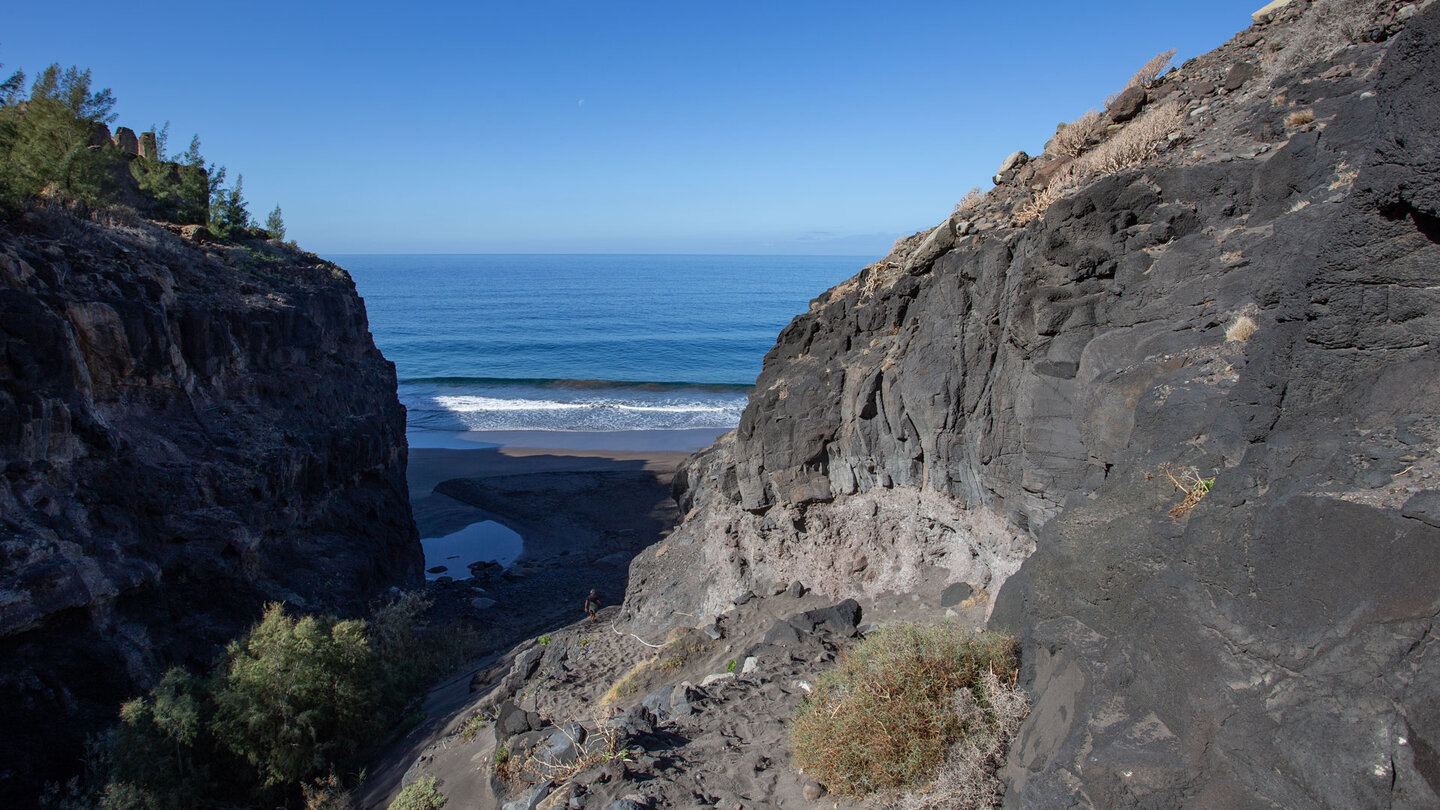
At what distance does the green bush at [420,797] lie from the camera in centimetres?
955

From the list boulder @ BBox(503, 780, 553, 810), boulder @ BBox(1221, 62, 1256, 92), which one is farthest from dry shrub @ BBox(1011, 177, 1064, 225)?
boulder @ BBox(503, 780, 553, 810)

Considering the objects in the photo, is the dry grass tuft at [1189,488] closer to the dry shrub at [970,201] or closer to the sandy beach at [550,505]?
the dry shrub at [970,201]

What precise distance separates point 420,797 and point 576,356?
5393 cm

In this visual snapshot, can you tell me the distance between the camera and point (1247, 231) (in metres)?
6.89

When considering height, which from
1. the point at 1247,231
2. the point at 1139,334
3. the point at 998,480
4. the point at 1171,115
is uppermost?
the point at 1171,115

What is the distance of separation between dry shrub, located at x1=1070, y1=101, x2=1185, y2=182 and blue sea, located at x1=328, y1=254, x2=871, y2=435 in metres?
33.4

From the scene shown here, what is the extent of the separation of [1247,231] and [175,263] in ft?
72.3

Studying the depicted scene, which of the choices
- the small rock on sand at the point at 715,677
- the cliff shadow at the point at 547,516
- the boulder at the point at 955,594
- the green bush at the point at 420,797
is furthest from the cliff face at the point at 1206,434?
the cliff shadow at the point at 547,516

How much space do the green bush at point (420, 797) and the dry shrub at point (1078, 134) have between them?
38.9 ft

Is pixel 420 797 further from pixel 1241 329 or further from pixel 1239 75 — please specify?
pixel 1239 75

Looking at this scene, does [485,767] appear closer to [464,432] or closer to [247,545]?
[247,545]

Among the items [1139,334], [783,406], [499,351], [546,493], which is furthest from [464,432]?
[1139,334]

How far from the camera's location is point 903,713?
6105 mm

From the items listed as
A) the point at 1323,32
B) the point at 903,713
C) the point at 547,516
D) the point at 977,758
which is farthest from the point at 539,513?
the point at 1323,32
